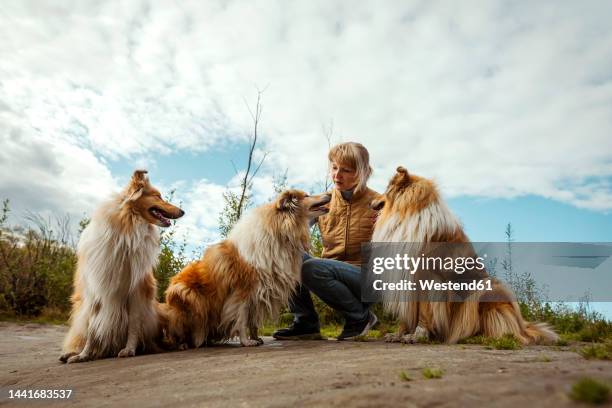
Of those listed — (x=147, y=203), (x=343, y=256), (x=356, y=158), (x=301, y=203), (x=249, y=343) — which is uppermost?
(x=356, y=158)

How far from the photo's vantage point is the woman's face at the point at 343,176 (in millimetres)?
5688

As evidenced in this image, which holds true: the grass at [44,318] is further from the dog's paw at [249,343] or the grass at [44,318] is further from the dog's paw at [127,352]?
the dog's paw at [249,343]

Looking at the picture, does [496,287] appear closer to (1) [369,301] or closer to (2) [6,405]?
(1) [369,301]

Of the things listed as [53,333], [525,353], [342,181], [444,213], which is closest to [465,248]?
[444,213]

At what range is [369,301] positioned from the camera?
5613 mm

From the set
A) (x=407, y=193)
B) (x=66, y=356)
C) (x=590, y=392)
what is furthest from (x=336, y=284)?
(x=590, y=392)

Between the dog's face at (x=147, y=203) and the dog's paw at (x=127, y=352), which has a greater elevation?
the dog's face at (x=147, y=203)

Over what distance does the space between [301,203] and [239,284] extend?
1.21m

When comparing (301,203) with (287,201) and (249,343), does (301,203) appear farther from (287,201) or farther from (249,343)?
(249,343)

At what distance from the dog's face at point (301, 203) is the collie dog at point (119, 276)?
1180mm

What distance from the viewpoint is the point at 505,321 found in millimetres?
4688

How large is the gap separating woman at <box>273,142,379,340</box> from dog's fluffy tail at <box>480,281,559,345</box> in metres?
1.49

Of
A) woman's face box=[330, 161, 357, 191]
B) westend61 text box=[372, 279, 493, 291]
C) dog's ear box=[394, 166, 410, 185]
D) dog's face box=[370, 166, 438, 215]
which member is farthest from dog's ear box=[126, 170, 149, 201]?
westend61 text box=[372, 279, 493, 291]

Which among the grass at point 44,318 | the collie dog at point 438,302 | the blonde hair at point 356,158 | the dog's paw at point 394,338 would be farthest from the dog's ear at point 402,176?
the grass at point 44,318
